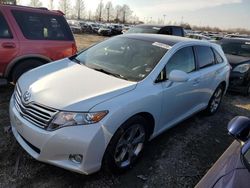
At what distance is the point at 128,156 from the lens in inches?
131

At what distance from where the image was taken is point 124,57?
3920 millimetres

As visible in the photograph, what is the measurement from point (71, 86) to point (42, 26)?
3101mm

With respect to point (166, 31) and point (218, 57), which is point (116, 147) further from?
point (166, 31)

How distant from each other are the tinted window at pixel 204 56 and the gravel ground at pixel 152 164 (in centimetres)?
119

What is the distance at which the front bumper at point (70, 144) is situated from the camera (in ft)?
8.66

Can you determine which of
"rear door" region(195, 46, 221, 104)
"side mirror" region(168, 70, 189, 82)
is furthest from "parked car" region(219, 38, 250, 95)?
"side mirror" region(168, 70, 189, 82)

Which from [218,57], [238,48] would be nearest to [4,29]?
[218,57]

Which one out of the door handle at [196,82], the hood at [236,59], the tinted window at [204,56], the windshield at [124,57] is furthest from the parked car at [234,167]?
the hood at [236,59]

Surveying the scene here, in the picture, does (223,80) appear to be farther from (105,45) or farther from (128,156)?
(128,156)

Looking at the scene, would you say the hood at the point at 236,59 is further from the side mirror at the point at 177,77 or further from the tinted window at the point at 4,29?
the tinted window at the point at 4,29

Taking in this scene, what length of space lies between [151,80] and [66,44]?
3.19 m

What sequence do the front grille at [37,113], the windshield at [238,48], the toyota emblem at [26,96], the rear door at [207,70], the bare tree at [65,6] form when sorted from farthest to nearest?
1. the bare tree at [65,6]
2. the windshield at [238,48]
3. the rear door at [207,70]
4. the toyota emblem at [26,96]
5. the front grille at [37,113]

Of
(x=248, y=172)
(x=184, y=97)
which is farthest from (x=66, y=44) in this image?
(x=248, y=172)

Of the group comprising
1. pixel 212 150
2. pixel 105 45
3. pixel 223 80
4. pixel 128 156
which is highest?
pixel 105 45
